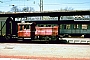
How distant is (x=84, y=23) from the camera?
40688 mm

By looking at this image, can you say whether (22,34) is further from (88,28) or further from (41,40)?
(88,28)

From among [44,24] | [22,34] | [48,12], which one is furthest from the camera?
[44,24]

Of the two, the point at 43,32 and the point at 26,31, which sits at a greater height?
the point at 26,31

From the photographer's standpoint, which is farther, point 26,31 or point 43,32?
point 43,32

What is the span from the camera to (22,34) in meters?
31.1

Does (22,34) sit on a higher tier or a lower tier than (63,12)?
lower

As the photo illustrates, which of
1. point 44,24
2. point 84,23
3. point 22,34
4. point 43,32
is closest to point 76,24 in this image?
point 84,23

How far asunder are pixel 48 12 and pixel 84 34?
48.4ft

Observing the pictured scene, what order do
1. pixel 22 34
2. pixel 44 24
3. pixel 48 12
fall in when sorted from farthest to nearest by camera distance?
pixel 44 24
pixel 22 34
pixel 48 12

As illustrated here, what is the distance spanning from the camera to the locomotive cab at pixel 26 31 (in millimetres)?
31000

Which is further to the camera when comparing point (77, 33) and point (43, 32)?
point (77, 33)

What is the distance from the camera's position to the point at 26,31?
3112cm

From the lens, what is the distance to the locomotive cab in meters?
31.0

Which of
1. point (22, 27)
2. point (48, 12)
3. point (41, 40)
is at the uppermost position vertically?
point (48, 12)
